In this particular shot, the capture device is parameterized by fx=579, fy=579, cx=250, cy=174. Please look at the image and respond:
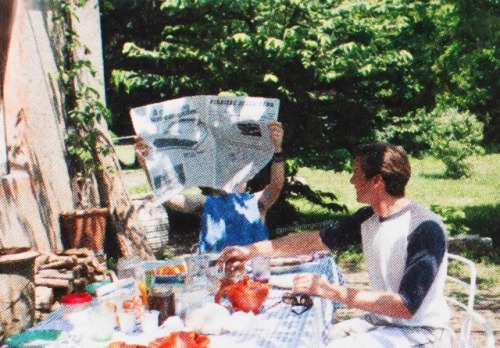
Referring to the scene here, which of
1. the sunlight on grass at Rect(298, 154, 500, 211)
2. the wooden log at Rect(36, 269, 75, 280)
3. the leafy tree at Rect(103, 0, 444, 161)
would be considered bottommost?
the sunlight on grass at Rect(298, 154, 500, 211)

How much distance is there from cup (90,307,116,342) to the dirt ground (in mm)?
2944

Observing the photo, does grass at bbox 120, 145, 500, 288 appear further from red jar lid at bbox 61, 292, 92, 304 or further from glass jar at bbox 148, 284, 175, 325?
red jar lid at bbox 61, 292, 92, 304

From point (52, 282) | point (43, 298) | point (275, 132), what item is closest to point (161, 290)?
point (275, 132)

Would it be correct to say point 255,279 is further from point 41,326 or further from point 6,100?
point 6,100

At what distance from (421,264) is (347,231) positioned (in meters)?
0.61

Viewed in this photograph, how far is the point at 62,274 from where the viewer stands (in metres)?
5.11

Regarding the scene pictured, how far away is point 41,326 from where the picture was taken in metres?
2.50

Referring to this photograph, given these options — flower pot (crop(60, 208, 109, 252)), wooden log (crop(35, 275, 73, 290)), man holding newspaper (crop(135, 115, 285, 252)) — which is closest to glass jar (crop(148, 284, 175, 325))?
man holding newspaper (crop(135, 115, 285, 252))

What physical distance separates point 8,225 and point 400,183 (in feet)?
12.2

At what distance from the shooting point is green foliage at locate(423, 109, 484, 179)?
1321 cm

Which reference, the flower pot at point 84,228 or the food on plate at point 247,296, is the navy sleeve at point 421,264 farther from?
the flower pot at point 84,228

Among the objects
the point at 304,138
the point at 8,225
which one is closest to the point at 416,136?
the point at 304,138

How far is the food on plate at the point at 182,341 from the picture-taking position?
2.02 m

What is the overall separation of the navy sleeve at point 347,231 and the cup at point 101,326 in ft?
3.72
